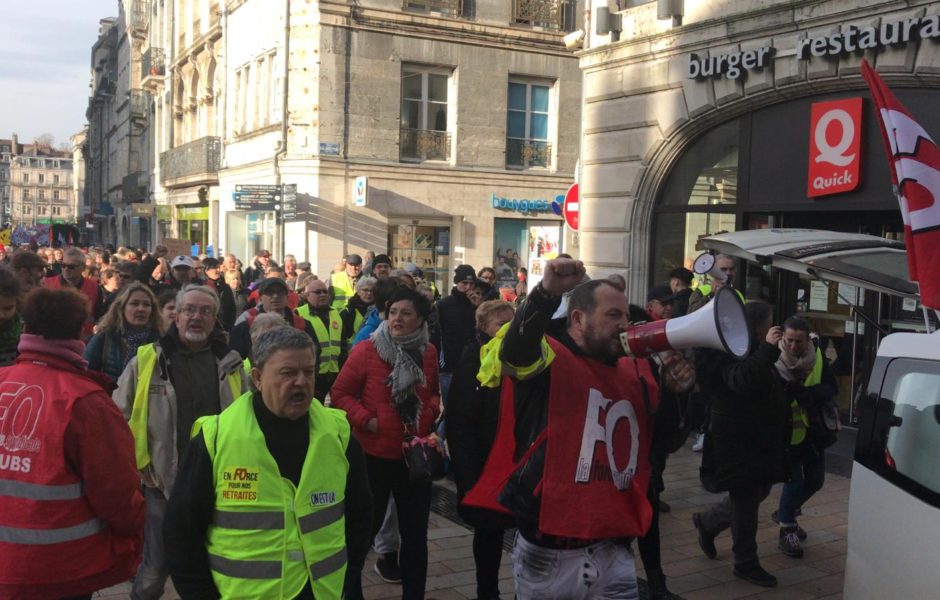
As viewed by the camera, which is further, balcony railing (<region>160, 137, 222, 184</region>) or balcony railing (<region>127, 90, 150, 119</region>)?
balcony railing (<region>127, 90, 150, 119</region>)

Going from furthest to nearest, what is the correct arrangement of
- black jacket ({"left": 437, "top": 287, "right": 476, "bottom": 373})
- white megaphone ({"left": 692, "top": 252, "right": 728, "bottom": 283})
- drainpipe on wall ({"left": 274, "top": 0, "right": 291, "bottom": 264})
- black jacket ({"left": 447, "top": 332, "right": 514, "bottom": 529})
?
drainpipe on wall ({"left": 274, "top": 0, "right": 291, "bottom": 264}) < white megaphone ({"left": 692, "top": 252, "right": 728, "bottom": 283}) < black jacket ({"left": 437, "top": 287, "right": 476, "bottom": 373}) < black jacket ({"left": 447, "top": 332, "right": 514, "bottom": 529})

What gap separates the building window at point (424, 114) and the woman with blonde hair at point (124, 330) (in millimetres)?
18521

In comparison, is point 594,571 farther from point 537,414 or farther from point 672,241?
point 672,241

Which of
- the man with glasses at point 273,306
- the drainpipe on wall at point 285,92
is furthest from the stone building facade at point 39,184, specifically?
the man with glasses at point 273,306

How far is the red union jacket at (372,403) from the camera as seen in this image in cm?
520

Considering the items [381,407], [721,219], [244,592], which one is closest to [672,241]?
[721,219]

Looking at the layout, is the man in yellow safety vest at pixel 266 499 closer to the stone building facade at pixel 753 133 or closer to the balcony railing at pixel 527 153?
the stone building facade at pixel 753 133

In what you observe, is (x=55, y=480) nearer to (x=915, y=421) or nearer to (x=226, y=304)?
(x=915, y=421)

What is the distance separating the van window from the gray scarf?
2.45 meters

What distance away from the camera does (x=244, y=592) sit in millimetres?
3047

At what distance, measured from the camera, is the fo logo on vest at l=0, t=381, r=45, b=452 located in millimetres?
3426

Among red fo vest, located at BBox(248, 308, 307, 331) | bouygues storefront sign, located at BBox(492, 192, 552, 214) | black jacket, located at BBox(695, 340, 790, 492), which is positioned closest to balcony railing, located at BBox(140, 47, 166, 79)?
bouygues storefront sign, located at BBox(492, 192, 552, 214)

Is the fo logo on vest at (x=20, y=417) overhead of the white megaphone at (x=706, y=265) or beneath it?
beneath

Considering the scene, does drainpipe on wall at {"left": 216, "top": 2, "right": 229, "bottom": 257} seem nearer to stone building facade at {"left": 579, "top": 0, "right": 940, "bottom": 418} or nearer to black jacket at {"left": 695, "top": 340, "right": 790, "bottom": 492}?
stone building facade at {"left": 579, "top": 0, "right": 940, "bottom": 418}
